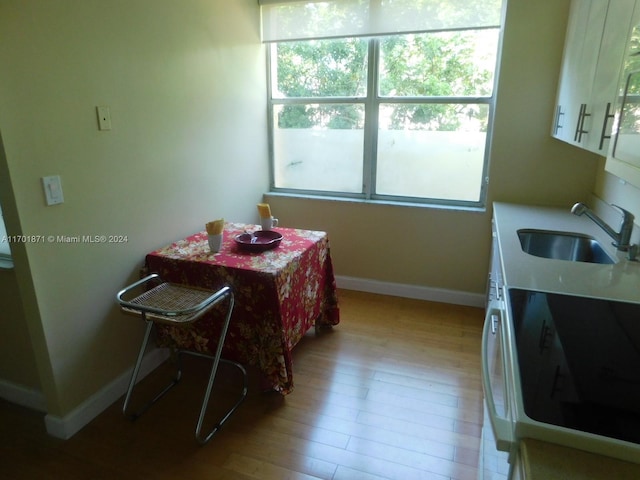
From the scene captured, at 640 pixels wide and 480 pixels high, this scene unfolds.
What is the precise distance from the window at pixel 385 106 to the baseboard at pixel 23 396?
95.5 inches

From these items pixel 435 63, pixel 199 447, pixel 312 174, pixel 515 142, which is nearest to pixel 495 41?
pixel 435 63

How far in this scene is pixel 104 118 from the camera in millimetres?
2004

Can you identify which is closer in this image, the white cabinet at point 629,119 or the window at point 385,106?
the white cabinet at point 629,119

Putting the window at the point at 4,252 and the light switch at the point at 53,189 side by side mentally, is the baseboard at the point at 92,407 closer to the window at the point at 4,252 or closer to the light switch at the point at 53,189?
the window at the point at 4,252

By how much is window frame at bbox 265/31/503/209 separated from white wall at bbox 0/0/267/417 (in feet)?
Result: 2.38

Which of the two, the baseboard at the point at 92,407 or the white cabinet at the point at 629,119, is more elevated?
the white cabinet at the point at 629,119

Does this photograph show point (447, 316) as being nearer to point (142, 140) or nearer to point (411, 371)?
point (411, 371)

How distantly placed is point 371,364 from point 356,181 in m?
1.62

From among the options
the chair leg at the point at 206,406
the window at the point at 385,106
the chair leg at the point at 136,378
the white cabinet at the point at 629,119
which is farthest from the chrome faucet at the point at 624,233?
the chair leg at the point at 136,378

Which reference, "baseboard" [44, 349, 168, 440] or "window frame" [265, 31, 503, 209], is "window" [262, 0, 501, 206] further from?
"baseboard" [44, 349, 168, 440]

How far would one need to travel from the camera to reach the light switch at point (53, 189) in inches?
68.8

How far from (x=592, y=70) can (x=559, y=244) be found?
3.01 ft

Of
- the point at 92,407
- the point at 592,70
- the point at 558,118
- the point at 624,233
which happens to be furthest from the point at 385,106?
the point at 92,407

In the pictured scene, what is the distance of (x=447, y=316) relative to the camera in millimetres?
3129
